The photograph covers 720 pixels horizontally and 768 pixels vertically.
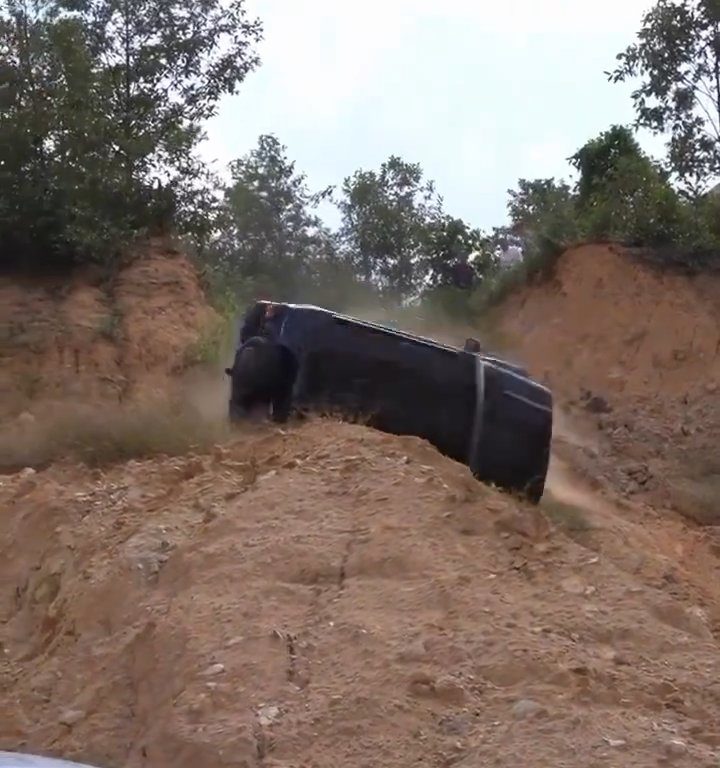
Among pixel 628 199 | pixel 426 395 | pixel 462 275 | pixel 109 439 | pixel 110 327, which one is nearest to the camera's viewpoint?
pixel 426 395

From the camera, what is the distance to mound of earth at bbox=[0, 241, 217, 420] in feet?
43.9

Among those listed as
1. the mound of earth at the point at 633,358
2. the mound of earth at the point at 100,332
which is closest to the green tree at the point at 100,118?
the mound of earth at the point at 100,332

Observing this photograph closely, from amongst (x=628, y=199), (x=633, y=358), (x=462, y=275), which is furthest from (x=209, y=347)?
(x=462, y=275)

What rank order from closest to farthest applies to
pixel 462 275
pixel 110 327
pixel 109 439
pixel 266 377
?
pixel 109 439, pixel 266 377, pixel 110 327, pixel 462 275

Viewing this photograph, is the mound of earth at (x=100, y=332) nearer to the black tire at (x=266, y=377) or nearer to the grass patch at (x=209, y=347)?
the grass patch at (x=209, y=347)

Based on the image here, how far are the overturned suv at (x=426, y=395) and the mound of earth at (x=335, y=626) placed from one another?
0.91 m

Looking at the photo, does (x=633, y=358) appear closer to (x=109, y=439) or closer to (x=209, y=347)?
(x=209, y=347)

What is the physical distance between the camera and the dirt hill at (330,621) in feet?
15.1

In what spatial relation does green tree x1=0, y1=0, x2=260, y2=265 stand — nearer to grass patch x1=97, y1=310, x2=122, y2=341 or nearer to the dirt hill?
grass patch x1=97, y1=310, x2=122, y2=341

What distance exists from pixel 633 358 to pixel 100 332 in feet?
22.3

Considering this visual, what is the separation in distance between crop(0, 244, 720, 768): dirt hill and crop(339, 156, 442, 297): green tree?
53.1 ft

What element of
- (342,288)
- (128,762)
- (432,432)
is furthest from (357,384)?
(342,288)

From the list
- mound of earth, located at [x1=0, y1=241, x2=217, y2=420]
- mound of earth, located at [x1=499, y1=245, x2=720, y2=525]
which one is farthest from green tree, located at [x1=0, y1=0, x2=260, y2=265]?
mound of earth, located at [x1=499, y1=245, x2=720, y2=525]

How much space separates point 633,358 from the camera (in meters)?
16.7
